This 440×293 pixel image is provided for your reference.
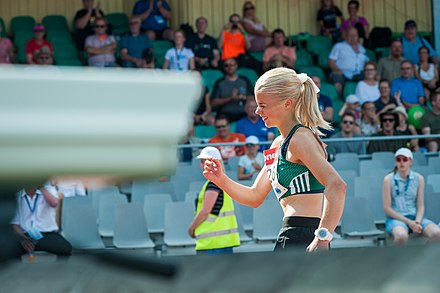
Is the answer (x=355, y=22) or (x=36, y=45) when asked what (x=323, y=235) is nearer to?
(x=36, y=45)

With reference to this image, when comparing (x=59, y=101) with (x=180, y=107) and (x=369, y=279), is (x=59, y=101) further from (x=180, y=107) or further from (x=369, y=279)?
(x=369, y=279)

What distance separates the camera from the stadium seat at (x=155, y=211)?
9.97 m

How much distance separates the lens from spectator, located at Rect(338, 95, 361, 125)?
42.7 ft

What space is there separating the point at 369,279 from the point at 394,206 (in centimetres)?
899

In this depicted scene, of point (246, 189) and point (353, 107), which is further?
point (353, 107)

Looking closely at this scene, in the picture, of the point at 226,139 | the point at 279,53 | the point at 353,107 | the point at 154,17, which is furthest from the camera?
the point at 154,17

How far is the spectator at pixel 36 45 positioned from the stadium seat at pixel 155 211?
455cm

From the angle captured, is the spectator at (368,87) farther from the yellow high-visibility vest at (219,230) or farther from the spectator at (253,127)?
the yellow high-visibility vest at (219,230)

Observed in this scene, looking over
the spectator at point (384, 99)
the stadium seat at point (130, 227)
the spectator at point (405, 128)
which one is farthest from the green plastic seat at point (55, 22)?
the stadium seat at point (130, 227)

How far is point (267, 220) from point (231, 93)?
13.5 feet

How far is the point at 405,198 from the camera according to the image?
10.0 m

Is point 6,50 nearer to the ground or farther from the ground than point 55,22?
nearer to the ground

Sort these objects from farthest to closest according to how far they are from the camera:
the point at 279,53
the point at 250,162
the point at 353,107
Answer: the point at 279,53
the point at 353,107
the point at 250,162

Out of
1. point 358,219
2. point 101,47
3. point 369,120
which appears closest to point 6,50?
point 101,47
